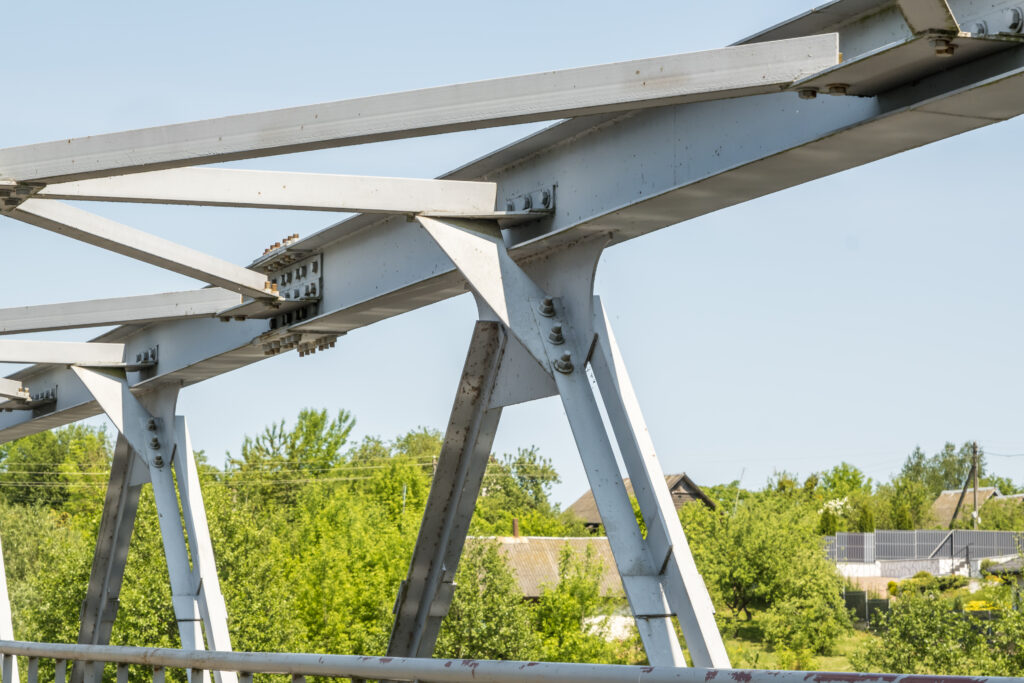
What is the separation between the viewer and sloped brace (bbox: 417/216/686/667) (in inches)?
186

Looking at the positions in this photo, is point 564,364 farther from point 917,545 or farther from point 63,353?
point 917,545

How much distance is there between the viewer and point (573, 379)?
5121 millimetres

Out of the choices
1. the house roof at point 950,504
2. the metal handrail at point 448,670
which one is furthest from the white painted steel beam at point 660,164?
the house roof at point 950,504

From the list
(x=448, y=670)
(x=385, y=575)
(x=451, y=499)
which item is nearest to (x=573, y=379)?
(x=451, y=499)

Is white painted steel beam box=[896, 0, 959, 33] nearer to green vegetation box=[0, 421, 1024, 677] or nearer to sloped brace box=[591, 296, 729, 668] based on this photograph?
sloped brace box=[591, 296, 729, 668]

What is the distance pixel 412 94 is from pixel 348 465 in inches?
2740

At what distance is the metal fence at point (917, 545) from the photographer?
71.2 meters

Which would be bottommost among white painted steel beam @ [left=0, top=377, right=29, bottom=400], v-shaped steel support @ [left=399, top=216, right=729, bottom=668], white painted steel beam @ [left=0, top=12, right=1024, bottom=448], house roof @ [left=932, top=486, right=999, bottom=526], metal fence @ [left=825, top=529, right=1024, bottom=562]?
metal fence @ [left=825, top=529, right=1024, bottom=562]

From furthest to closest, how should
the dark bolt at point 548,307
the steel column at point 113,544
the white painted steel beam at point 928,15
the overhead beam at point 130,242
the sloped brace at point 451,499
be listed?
the steel column at point 113,544 → the sloped brace at point 451,499 → the overhead beam at point 130,242 → the dark bolt at point 548,307 → the white painted steel beam at point 928,15

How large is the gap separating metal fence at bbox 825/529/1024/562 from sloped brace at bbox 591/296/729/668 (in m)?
66.9

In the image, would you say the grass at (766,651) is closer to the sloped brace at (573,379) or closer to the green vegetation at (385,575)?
the green vegetation at (385,575)

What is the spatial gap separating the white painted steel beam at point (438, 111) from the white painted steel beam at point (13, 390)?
6608 mm

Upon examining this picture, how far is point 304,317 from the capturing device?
7410 mm

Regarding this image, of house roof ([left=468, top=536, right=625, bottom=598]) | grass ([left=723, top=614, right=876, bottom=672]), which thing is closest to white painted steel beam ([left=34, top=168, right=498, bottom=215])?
grass ([left=723, top=614, right=876, bottom=672])
